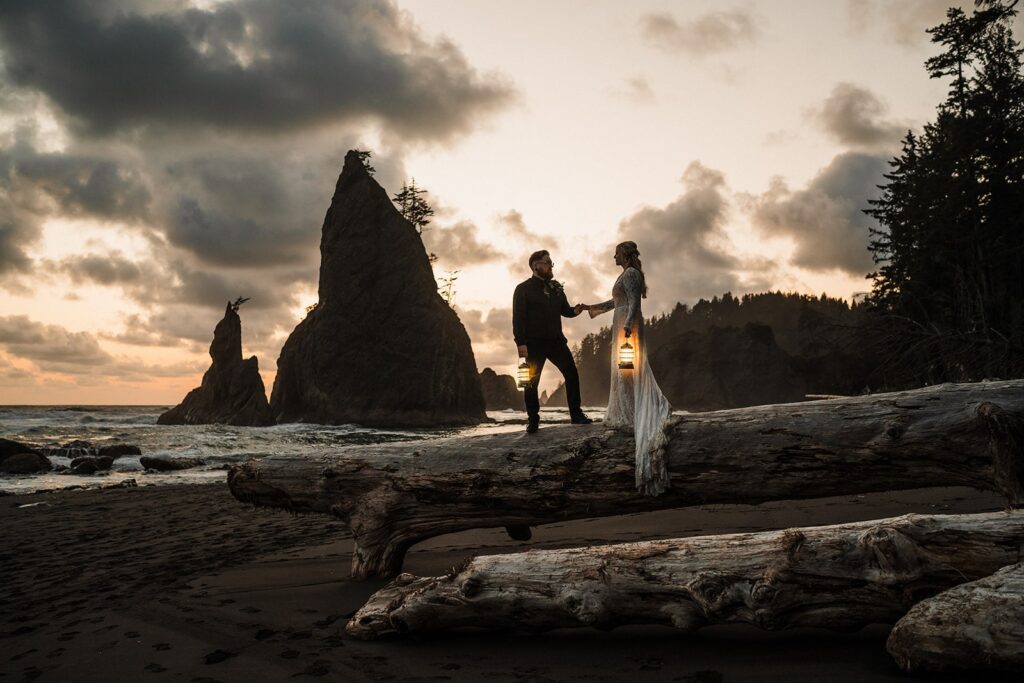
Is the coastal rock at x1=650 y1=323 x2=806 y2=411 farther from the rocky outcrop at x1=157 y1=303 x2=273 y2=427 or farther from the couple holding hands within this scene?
the couple holding hands

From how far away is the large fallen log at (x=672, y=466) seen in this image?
16.4ft

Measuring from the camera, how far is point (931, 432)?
5004 mm

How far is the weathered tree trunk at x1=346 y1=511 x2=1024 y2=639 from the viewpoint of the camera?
3.50m

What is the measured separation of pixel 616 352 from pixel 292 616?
13.2ft

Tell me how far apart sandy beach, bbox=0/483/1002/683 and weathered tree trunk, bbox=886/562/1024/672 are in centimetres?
21

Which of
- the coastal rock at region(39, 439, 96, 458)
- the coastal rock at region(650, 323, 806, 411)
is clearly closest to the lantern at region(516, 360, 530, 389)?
the coastal rock at region(39, 439, 96, 458)

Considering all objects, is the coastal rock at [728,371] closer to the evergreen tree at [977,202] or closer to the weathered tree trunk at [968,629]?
the evergreen tree at [977,202]

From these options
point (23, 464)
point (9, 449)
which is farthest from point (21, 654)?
point (9, 449)

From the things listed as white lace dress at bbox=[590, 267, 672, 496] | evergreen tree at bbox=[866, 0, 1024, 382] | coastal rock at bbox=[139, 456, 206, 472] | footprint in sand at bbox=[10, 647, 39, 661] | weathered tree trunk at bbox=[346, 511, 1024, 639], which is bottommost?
coastal rock at bbox=[139, 456, 206, 472]

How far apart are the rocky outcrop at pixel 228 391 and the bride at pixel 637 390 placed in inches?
2057

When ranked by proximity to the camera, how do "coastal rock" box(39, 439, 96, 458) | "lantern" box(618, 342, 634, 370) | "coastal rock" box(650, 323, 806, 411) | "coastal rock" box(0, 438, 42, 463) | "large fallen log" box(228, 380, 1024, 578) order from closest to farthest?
"large fallen log" box(228, 380, 1024, 578)
"lantern" box(618, 342, 634, 370)
"coastal rock" box(0, 438, 42, 463)
"coastal rock" box(39, 439, 96, 458)
"coastal rock" box(650, 323, 806, 411)

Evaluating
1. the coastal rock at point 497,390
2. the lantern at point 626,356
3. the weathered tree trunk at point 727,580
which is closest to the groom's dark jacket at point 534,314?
the lantern at point 626,356

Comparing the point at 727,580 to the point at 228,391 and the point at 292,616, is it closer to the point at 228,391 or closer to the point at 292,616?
the point at 292,616

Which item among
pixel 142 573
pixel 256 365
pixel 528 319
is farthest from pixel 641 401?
pixel 256 365
